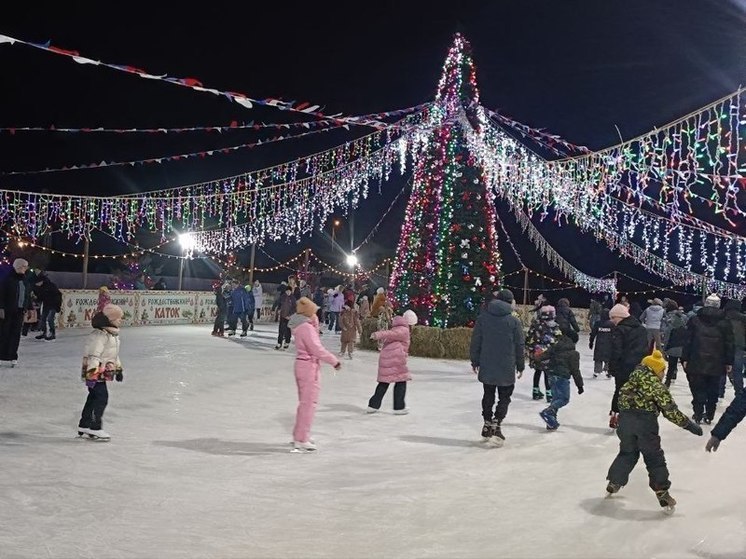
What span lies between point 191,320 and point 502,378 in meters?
20.2

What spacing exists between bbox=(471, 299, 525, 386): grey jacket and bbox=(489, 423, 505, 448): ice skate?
473 millimetres

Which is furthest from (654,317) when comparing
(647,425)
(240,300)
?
(240,300)

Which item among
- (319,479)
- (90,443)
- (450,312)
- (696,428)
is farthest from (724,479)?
(450,312)

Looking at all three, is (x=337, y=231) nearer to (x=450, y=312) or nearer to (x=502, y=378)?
(x=450, y=312)

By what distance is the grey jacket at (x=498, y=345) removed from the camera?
737cm

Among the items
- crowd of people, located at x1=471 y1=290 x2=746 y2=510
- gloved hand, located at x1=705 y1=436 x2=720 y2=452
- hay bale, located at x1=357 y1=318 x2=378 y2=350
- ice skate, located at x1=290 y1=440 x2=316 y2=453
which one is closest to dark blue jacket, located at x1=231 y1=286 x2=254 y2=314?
hay bale, located at x1=357 y1=318 x2=378 y2=350

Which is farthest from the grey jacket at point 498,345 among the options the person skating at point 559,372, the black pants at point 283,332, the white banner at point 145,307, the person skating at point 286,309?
the white banner at point 145,307

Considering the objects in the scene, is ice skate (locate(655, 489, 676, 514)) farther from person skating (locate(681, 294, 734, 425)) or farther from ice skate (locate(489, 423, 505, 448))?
person skating (locate(681, 294, 734, 425))

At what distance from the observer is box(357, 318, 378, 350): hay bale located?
18.4 metres

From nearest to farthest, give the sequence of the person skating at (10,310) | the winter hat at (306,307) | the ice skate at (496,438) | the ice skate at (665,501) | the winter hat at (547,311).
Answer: the ice skate at (665,501) → the winter hat at (306,307) → the ice skate at (496,438) → the winter hat at (547,311) → the person skating at (10,310)

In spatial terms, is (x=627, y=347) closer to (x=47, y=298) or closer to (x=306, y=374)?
(x=306, y=374)

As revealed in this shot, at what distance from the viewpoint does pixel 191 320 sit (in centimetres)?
2586

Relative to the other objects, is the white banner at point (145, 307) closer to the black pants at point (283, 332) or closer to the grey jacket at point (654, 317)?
the black pants at point (283, 332)

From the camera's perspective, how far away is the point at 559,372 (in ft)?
27.9
